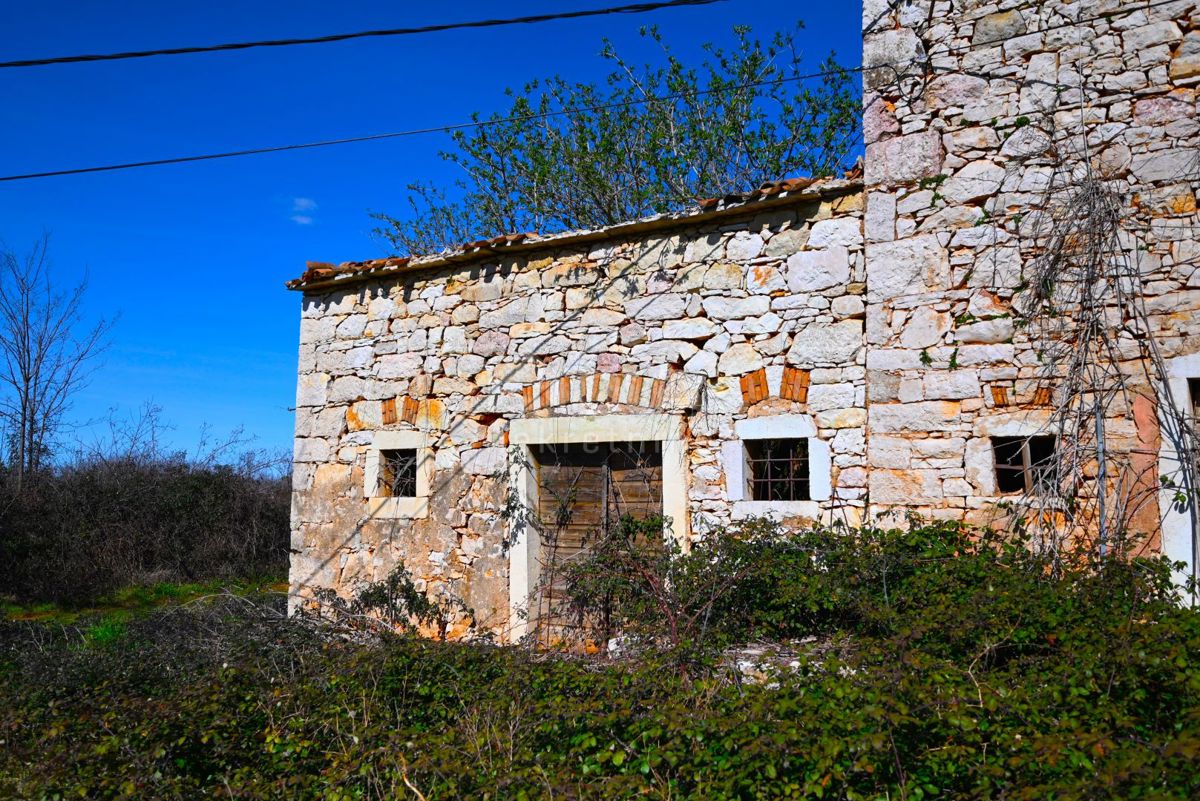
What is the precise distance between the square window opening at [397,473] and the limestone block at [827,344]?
11.8ft

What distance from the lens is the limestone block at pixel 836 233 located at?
5.80m

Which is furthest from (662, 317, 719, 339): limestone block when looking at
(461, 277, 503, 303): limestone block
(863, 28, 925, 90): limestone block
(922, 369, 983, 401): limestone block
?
(863, 28, 925, 90): limestone block

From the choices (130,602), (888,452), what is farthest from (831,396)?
(130,602)

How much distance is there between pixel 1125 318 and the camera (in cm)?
505

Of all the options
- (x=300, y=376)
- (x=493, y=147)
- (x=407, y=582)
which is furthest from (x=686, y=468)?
(x=493, y=147)

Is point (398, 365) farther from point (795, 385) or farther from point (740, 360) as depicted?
point (795, 385)

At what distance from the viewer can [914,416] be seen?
5508 millimetres

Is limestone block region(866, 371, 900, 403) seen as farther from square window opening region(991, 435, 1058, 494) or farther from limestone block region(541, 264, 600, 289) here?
limestone block region(541, 264, 600, 289)

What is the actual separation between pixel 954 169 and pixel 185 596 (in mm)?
10095

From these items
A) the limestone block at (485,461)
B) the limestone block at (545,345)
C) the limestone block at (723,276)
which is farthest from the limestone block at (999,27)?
the limestone block at (485,461)

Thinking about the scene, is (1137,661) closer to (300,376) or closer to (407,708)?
(407,708)

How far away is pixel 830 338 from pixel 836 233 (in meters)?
0.75

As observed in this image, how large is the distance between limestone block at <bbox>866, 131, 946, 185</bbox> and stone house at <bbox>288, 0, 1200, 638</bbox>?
0.6 inches

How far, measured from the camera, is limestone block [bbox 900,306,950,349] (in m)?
5.50
